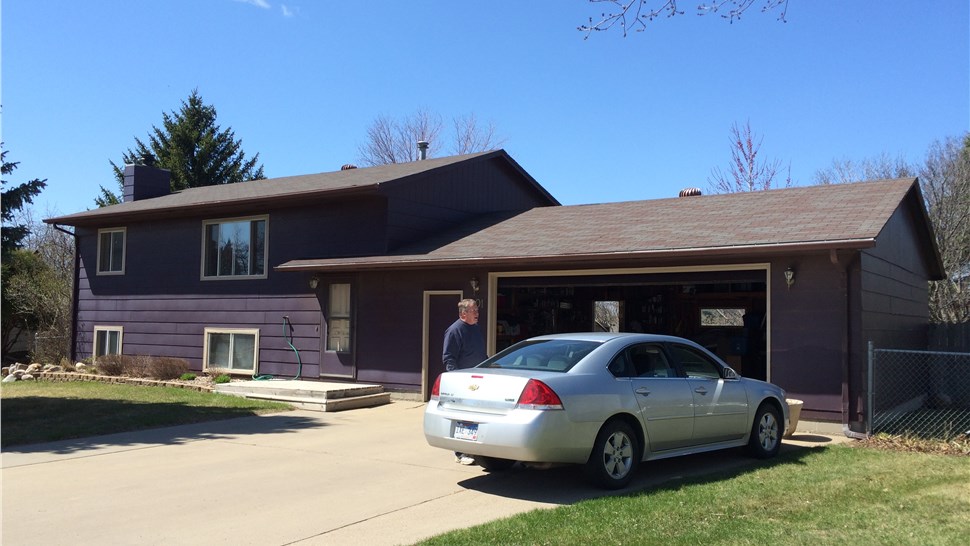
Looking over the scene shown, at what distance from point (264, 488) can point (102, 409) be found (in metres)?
6.83

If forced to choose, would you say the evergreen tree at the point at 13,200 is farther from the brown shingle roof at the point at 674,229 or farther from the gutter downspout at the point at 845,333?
the gutter downspout at the point at 845,333

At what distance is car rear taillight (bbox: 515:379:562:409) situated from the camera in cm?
686

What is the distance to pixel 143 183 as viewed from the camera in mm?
23484

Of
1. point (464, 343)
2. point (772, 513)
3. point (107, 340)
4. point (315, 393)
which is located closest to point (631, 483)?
point (772, 513)

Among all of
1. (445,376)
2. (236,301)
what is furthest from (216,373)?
(445,376)

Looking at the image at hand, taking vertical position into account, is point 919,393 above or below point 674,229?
below

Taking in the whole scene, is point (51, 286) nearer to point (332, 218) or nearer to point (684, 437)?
point (332, 218)

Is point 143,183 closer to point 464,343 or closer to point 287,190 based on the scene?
point 287,190

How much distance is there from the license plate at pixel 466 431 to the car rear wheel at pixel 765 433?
3.39 metres

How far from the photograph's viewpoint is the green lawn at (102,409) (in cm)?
1096

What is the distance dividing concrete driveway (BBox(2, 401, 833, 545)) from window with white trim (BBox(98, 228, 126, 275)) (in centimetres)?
1148

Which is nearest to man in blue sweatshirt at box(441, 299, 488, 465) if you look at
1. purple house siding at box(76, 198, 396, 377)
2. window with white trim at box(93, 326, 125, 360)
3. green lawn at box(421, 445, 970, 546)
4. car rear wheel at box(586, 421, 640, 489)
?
car rear wheel at box(586, 421, 640, 489)

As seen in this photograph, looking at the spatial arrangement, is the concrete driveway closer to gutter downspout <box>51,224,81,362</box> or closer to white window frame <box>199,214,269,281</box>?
white window frame <box>199,214,269,281</box>

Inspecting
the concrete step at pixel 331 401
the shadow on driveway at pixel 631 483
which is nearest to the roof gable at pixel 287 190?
the concrete step at pixel 331 401
